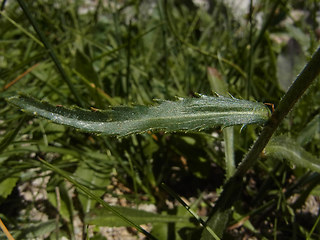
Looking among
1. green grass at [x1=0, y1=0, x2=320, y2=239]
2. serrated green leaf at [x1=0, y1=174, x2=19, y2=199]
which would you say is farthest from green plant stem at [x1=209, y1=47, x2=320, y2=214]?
serrated green leaf at [x1=0, y1=174, x2=19, y2=199]

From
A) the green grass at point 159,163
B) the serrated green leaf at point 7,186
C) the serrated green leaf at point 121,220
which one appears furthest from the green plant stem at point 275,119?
the serrated green leaf at point 7,186

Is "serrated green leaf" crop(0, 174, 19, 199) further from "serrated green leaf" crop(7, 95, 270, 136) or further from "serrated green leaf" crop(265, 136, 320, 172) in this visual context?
"serrated green leaf" crop(265, 136, 320, 172)

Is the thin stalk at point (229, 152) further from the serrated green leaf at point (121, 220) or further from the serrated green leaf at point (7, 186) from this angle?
the serrated green leaf at point (7, 186)

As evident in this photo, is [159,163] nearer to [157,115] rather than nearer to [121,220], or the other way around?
[121,220]

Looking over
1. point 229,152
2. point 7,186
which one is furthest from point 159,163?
point 7,186

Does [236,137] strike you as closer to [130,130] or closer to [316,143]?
[316,143]
